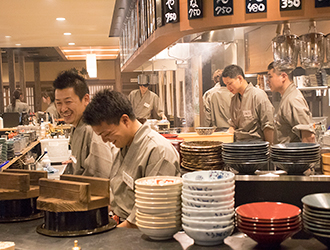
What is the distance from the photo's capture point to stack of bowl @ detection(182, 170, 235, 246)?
1.37 metres

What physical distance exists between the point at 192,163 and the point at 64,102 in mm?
1200

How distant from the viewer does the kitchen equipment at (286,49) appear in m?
2.37

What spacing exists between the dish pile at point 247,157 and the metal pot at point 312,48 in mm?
744

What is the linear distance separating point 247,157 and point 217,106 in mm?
3658

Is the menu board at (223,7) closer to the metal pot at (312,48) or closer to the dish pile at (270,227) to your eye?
the metal pot at (312,48)

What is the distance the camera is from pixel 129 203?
2090 millimetres

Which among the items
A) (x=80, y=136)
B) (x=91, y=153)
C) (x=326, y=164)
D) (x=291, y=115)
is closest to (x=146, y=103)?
(x=291, y=115)

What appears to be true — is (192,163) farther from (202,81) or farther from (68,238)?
(202,81)

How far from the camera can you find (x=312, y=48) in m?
2.35

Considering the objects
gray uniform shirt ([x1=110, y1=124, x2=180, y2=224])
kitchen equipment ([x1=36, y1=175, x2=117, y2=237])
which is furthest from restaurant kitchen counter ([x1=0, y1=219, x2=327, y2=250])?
gray uniform shirt ([x1=110, y1=124, x2=180, y2=224])

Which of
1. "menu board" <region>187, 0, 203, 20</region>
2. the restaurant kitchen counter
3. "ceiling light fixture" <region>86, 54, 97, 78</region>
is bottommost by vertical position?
the restaurant kitchen counter

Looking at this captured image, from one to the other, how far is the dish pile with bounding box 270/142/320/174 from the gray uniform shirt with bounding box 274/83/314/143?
1.72 meters

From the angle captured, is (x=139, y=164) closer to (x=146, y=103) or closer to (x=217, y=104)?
(x=217, y=104)

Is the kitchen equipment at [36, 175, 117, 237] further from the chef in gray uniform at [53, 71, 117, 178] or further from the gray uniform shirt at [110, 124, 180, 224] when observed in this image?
the chef in gray uniform at [53, 71, 117, 178]
